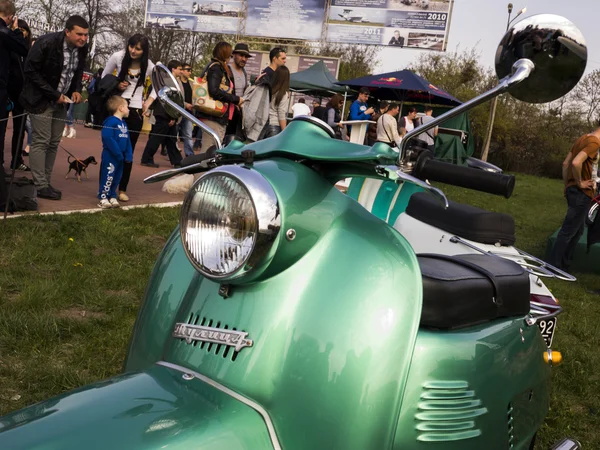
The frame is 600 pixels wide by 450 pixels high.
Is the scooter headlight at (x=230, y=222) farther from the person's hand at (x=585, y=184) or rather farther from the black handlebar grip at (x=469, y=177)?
the person's hand at (x=585, y=184)

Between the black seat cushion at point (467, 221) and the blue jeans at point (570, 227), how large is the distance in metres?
3.74

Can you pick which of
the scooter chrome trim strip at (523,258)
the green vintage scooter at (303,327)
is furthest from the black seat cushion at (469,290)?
the scooter chrome trim strip at (523,258)

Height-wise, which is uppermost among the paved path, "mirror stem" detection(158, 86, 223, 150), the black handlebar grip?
"mirror stem" detection(158, 86, 223, 150)

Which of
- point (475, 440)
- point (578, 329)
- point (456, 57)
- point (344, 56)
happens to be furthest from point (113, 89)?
point (344, 56)

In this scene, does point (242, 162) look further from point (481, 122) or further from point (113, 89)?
point (481, 122)

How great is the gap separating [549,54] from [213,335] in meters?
1.07

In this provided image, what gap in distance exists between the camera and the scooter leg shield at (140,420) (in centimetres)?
114

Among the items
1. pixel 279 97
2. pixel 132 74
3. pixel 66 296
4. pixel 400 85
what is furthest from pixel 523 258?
pixel 400 85

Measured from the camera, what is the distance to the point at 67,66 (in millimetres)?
5926

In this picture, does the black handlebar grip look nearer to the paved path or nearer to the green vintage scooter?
the green vintage scooter

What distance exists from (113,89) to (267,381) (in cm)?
573

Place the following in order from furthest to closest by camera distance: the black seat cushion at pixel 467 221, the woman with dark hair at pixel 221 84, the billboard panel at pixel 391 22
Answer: the billboard panel at pixel 391 22 < the woman with dark hair at pixel 221 84 < the black seat cushion at pixel 467 221

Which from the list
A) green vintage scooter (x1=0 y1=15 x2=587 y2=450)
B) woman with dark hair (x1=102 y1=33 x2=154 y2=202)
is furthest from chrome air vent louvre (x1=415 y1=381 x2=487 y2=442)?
woman with dark hair (x1=102 y1=33 x2=154 y2=202)

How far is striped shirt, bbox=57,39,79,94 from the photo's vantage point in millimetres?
5891
